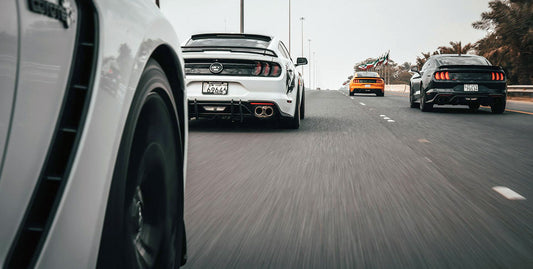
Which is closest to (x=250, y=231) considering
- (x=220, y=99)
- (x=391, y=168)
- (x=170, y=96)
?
(x=170, y=96)

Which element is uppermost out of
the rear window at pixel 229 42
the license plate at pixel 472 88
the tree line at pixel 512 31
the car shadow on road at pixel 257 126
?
the tree line at pixel 512 31

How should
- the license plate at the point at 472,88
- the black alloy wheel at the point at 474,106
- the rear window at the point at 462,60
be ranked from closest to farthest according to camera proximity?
the license plate at the point at 472,88 → the black alloy wheel at the point at 474,106 → the rear window at the point at 462,60

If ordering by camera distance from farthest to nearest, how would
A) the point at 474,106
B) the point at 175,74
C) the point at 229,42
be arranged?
1. the point at 474,106
2. the point at 229,42
3. the point at 175,74

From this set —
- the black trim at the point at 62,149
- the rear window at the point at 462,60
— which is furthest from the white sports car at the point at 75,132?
the rear window at the point at 462,60

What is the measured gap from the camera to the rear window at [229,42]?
9289mm

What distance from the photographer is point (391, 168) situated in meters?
6.03

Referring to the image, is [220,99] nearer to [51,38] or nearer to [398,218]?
[398,218]

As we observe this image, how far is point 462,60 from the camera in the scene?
15680mm

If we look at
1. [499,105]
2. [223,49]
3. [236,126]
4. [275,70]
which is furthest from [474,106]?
[223,49]

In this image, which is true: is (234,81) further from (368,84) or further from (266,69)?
(368,84)

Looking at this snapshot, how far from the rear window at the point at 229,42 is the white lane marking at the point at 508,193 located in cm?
501

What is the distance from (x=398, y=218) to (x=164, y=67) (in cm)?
212

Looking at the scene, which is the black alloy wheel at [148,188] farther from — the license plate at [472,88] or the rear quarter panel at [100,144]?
the license plate at [472,88]

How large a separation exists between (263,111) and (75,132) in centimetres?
743
